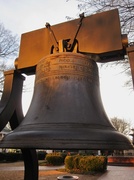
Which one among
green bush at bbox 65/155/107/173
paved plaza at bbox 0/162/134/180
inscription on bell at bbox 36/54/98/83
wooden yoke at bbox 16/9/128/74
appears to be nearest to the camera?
inscription on bell at bbox 36/54/98/83

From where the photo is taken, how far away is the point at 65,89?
2.12 metres

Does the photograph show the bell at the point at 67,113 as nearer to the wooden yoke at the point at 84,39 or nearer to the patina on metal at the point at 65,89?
the patina on metal at the point at 65,89

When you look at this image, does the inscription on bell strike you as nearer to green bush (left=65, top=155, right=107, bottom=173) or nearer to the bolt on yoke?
the bolt on yoke

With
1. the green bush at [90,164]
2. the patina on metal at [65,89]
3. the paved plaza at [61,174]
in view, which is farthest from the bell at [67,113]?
the green bush at [90,164]

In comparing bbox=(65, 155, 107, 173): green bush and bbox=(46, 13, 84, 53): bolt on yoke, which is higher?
bbox=(46, 13, 84, 53): bolt on yoke

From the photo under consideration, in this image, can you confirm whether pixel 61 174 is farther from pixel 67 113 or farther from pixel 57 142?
pixel 57 142

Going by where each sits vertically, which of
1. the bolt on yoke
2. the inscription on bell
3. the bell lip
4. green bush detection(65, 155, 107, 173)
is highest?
the bolt on yoke

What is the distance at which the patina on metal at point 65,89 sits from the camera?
173cm

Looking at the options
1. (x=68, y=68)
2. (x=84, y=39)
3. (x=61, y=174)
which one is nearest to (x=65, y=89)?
(x=68, y=68)

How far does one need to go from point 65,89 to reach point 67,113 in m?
0.27

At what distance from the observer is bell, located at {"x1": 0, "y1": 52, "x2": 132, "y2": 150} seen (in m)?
1.68

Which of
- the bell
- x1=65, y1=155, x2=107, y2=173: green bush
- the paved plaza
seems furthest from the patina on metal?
x1=65, y1=155, x2=107, y2=173: green bush

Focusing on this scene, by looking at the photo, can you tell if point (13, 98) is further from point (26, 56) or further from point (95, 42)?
point (95, 42)

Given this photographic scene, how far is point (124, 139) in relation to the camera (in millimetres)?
1902
